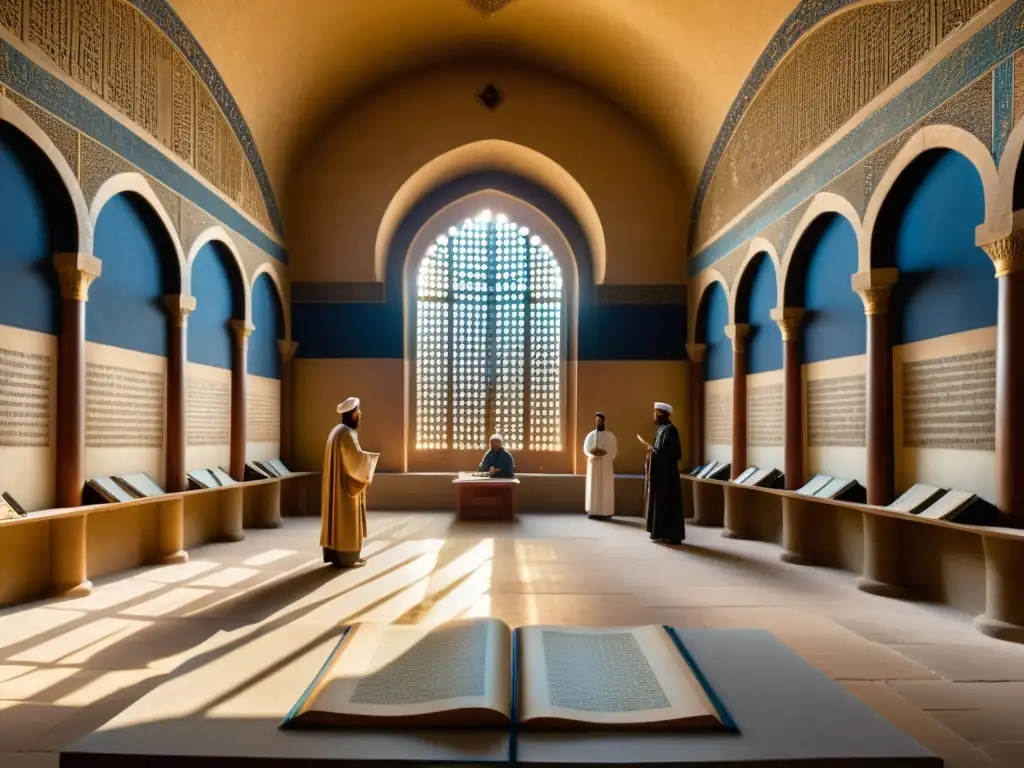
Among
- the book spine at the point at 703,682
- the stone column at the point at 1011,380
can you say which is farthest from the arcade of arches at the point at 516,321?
the book spine at the point at 703,682

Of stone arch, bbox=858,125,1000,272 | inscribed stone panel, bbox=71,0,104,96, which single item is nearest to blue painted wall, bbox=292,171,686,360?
stone arch, bbox=858,125,1000,272

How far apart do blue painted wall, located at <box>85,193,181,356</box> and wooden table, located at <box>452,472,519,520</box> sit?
16.2 feet

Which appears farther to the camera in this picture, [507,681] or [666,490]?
[666,490]

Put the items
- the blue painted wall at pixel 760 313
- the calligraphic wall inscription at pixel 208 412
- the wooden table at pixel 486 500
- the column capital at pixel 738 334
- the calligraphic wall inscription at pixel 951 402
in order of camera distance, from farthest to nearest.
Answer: the wooden table at pixel 486 500
the column capital at pixel 738 334
the blue painted wall at pixel 760 313
the calligraphic wall inscription at pixel 208 412
the calligraphic wall inscription at pixel 951 402

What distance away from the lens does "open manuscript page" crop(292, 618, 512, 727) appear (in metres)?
1.28

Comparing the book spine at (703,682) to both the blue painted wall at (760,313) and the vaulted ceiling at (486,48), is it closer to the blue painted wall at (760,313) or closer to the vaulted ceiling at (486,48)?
the blue painted wall at (760,313)

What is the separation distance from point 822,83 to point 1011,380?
439 centimetres

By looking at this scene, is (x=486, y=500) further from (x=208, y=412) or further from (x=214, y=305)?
(x=214, y=305)

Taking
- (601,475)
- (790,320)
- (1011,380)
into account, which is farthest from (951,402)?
(601,475)

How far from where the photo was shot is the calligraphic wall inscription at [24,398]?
5.75 metres

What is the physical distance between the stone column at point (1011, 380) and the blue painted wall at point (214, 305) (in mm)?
8444

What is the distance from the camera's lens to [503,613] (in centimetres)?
Result: 547

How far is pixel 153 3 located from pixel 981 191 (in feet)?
27.2

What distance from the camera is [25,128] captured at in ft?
19.0
